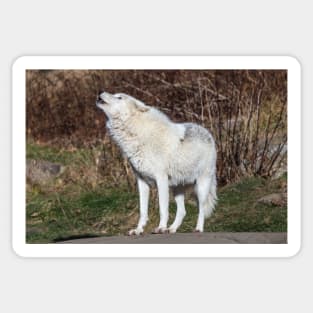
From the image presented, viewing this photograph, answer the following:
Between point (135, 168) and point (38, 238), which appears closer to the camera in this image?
point (135, 168)

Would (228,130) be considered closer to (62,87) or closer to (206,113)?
(206,113)

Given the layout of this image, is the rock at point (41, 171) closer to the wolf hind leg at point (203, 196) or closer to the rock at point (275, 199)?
the rock at point (275, 199)

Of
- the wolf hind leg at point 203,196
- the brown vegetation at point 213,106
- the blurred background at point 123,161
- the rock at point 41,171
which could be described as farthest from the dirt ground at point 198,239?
the rock at point 41,171

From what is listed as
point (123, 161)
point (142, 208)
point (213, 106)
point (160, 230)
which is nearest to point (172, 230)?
point (160, 230)

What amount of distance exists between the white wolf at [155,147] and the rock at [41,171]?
3.59 meters

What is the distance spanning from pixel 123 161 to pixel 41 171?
4.28 ft

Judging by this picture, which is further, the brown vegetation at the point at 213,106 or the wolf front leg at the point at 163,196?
the brown vegetation at the point at 213,106

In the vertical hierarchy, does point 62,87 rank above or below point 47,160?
above

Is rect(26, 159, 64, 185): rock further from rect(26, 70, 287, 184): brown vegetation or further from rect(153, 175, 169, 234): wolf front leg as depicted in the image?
rect(153, 175, 169, 234): wolf front leg

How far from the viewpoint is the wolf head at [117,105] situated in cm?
1129

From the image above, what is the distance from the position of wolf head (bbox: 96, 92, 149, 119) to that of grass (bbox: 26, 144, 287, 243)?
1.59 meters

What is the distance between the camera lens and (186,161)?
1140 cm
